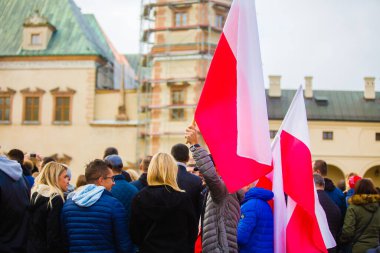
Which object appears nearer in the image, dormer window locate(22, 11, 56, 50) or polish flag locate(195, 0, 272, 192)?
polish flag locate(195, 0, 272, 192)

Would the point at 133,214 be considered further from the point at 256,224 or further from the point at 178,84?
the point at 178,84

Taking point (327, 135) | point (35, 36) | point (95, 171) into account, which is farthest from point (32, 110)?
point (95, 171)

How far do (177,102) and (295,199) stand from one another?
26004 millimetres

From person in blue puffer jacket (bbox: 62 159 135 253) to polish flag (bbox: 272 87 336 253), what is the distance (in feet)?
5.23

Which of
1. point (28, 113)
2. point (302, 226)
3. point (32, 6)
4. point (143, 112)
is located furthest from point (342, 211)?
point (32, 6)

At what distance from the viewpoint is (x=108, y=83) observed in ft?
118

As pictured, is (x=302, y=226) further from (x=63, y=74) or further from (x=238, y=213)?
(x=63, y=74)

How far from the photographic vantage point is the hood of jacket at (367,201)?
7.73 meters

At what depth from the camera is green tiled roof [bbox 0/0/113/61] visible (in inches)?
1328

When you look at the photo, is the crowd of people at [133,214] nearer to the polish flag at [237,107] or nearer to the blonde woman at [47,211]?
the blonde woman at [47,211]

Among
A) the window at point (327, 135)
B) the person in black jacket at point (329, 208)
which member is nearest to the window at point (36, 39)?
the window at point (327, 135)

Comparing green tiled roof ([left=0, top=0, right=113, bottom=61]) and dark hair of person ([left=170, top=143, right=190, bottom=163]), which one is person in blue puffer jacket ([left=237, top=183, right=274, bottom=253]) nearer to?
dark hair of person ([left=170, top=143, right=190, bottom=163])

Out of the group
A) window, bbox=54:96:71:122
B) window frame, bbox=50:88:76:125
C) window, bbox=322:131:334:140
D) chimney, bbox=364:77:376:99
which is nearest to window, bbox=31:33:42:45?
window frame, bbox=50:88:76:125

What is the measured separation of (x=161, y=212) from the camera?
5.35m
